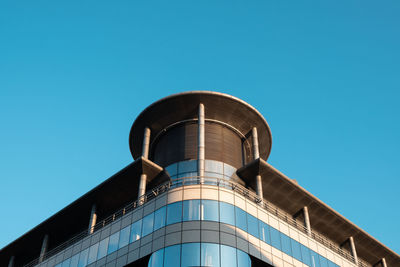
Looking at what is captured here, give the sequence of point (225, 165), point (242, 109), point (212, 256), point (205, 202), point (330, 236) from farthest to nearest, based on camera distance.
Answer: point (330, 236)
point (242, 109)
point (225, 165)
point (205, 202)
point (212, 256)

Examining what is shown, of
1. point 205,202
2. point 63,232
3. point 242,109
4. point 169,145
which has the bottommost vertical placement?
point 205,202

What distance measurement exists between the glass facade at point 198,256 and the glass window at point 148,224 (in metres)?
3.05

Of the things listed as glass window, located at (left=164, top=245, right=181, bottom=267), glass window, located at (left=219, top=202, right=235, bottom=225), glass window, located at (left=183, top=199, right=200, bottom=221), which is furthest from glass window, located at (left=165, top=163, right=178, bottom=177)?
glass window, located at (left=164, top=245, right=181, bottom=267)

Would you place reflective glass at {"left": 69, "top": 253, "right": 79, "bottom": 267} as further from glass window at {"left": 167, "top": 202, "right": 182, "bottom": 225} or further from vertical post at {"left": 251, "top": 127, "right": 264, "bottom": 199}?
vertical post at {"left": 251, "top": 127, "right": 264, "bottom": 199}

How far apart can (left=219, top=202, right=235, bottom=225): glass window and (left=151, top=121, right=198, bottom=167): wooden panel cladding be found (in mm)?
→ 12622

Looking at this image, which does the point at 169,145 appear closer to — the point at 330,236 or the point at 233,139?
the point at 233,139

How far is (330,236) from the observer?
215 feet

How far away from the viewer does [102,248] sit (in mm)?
49500

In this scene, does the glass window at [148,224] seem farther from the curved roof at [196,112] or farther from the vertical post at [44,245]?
the vertical post at [44,245]

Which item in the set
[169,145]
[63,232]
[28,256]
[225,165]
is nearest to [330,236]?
[225,165]

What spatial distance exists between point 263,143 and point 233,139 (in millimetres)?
5837

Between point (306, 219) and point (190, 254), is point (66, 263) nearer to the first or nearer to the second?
point (190, 254)

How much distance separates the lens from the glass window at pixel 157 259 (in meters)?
41.9

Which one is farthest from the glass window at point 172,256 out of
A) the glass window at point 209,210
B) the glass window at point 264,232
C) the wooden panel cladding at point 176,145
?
the wooden panel cladding at point 176,145
